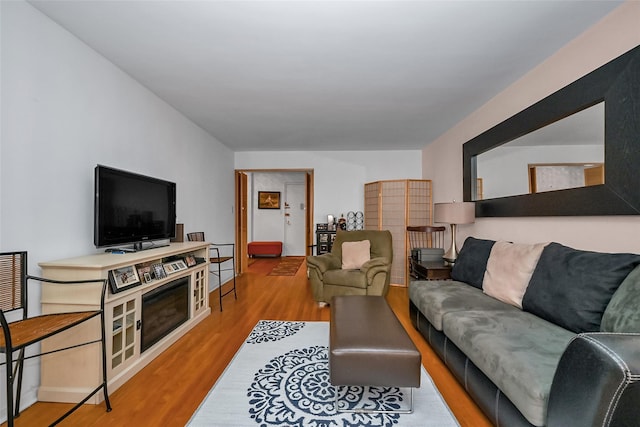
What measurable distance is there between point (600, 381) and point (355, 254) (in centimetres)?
307

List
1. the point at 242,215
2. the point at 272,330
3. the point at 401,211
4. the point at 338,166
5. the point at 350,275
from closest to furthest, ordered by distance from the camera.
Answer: the point at 272,330 → the point at 350,275 → the point at 401,211 → the point at 338,166 → the point at 242,215

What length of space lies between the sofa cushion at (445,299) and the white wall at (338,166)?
2.87 m

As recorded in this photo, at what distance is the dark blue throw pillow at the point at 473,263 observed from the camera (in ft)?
8.73

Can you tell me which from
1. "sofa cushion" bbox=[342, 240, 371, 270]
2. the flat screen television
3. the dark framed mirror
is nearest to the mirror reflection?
the dark framed mirror

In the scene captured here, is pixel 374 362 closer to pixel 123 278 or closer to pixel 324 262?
pixel 123 278

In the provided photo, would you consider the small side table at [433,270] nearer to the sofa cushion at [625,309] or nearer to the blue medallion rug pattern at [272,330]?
the blue medallion rug pattern at [272,330]

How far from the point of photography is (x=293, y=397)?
1827 millimetres

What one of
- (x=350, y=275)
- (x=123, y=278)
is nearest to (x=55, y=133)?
(x=123, y=278)

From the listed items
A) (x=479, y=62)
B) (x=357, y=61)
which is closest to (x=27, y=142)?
(x=357, y=61)

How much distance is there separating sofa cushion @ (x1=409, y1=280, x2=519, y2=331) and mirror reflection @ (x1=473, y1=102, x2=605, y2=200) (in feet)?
3.37

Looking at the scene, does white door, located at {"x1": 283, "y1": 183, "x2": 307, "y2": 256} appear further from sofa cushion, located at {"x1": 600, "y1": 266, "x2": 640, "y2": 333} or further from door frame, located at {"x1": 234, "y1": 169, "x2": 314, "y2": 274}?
sofa cushion, located at {"x1": 600, "y1": 266, "x2": 640, "y2": 333}

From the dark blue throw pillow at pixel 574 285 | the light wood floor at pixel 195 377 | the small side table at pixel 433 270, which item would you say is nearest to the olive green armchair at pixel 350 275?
the light wood floor at pixel 195 377

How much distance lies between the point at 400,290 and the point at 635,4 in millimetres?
3776

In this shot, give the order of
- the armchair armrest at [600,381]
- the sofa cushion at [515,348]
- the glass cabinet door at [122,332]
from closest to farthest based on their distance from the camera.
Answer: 1. the armchair armrest at [600,381]
2. the sofa cushion at [515,348]
3. the glass cabinet door at [122,332]
